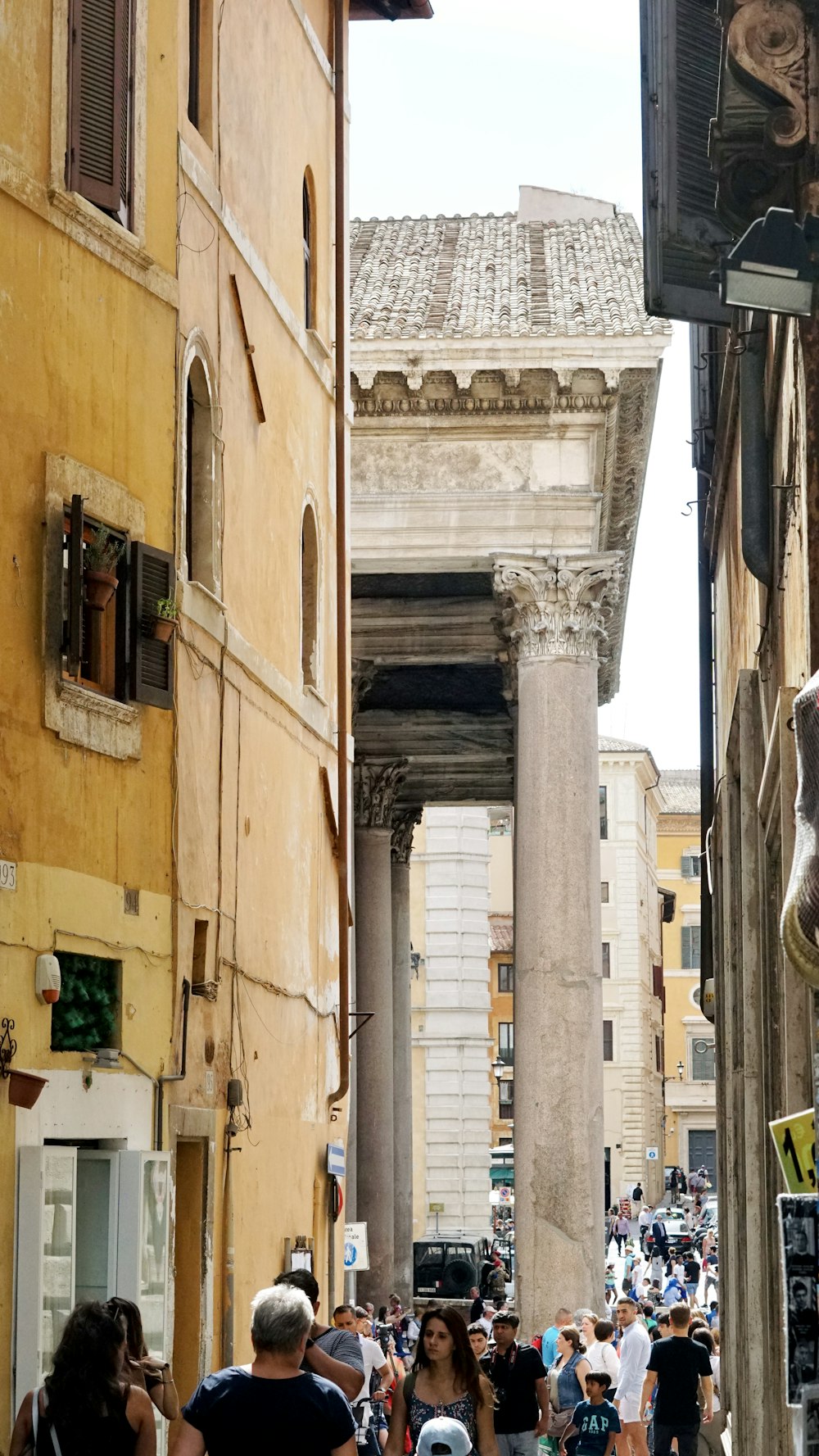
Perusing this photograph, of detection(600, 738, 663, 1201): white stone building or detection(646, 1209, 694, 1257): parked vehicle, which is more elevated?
detection(600, 738, 663, 1201): white stone building

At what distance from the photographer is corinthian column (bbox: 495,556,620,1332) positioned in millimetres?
21375

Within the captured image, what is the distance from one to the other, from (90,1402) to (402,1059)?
98.4 ft

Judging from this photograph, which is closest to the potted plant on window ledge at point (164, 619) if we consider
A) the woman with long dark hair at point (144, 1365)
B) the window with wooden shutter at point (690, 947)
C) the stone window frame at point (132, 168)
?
the stone window frame at point (132, 168)

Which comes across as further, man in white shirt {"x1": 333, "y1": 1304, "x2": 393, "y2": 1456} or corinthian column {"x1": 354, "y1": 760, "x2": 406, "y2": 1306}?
corinthian column {"x1": 354, "y1": 760, "x2": 406, "y2": 1306}

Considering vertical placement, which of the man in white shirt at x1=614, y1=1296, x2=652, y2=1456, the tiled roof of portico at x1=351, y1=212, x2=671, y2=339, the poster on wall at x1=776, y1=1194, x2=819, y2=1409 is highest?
the tiled roof of portico at x1=351, y1=212, x2=671, y2=339

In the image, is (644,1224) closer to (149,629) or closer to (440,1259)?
(440,1259)

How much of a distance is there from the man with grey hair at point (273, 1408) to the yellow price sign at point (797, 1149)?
56.1 inches

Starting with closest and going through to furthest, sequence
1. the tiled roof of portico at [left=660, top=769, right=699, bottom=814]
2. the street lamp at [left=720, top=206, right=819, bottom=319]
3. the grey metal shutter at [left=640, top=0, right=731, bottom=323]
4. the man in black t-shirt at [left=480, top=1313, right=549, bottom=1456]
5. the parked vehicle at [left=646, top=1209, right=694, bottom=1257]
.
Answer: the street lamp at [left=720, top=206, right=819, bottom=319]
the grey metal shutter at [left=640, top=0, right=731, bottom=323]
the man in black t-shirt at [left=480, top=1313, right=549, bottom=1456]
the parked vehicle at [left=646, top=1209, right=694, bottom=1257]
the tiled roof of portico at [left=660, top=769, right=699, bottom=814]

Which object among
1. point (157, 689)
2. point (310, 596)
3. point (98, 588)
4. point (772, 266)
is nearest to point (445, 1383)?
point (772, 266)

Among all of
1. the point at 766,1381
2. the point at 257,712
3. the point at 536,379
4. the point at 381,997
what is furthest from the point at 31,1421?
the point at 381,997

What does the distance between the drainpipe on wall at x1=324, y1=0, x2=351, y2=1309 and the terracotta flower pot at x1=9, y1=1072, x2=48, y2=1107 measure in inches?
300

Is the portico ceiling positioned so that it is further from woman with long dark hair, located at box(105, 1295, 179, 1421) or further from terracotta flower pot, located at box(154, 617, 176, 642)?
woman with long dark hair, located at box(105, 1295, 179, 1421)

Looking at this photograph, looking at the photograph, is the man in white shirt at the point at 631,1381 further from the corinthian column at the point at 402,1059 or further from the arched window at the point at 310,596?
the corinthian column at the point at 402,1059

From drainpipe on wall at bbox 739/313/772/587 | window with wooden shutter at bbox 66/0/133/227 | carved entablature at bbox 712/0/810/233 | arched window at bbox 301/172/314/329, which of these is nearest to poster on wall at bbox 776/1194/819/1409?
carved entablature at bbox 712/0/810/233
